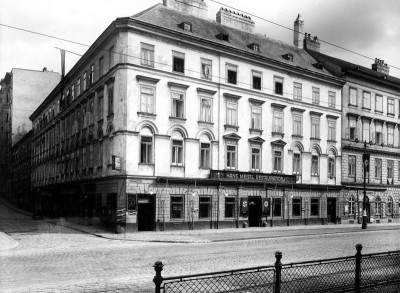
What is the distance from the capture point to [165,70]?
30.3m

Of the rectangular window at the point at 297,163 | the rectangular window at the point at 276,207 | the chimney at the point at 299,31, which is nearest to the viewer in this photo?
the rectangular window at the point at 276,207

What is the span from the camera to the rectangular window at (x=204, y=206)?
3181 cm

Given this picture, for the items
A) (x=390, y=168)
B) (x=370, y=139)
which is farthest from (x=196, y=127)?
(x=390, y=168)

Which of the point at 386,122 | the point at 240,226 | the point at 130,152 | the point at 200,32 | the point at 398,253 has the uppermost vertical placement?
the point at 200,32

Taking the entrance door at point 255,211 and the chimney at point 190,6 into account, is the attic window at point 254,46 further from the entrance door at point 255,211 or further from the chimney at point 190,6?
the entrance door at point 255,211

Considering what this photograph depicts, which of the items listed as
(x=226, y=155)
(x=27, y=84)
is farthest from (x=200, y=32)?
(x=27, y=84)

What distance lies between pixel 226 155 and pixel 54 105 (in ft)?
79.4

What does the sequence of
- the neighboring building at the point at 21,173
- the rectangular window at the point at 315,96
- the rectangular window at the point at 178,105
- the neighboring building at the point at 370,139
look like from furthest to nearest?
the neighboring building at the point at 21,173 < the neighboring building at the point at 370,139 < the rectangular window at the point at 315,96 < the rectangular window at the point at 178,105

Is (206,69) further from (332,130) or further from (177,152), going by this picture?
(332,130)

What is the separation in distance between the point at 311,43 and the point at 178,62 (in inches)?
Result: 803

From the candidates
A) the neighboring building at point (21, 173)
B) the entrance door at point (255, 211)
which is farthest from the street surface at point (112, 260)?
the neighboring building at point (21, 173)

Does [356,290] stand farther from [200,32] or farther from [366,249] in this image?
[200,32]

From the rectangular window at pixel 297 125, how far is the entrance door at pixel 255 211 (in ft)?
23.5

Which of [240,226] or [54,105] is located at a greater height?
[54,105]
